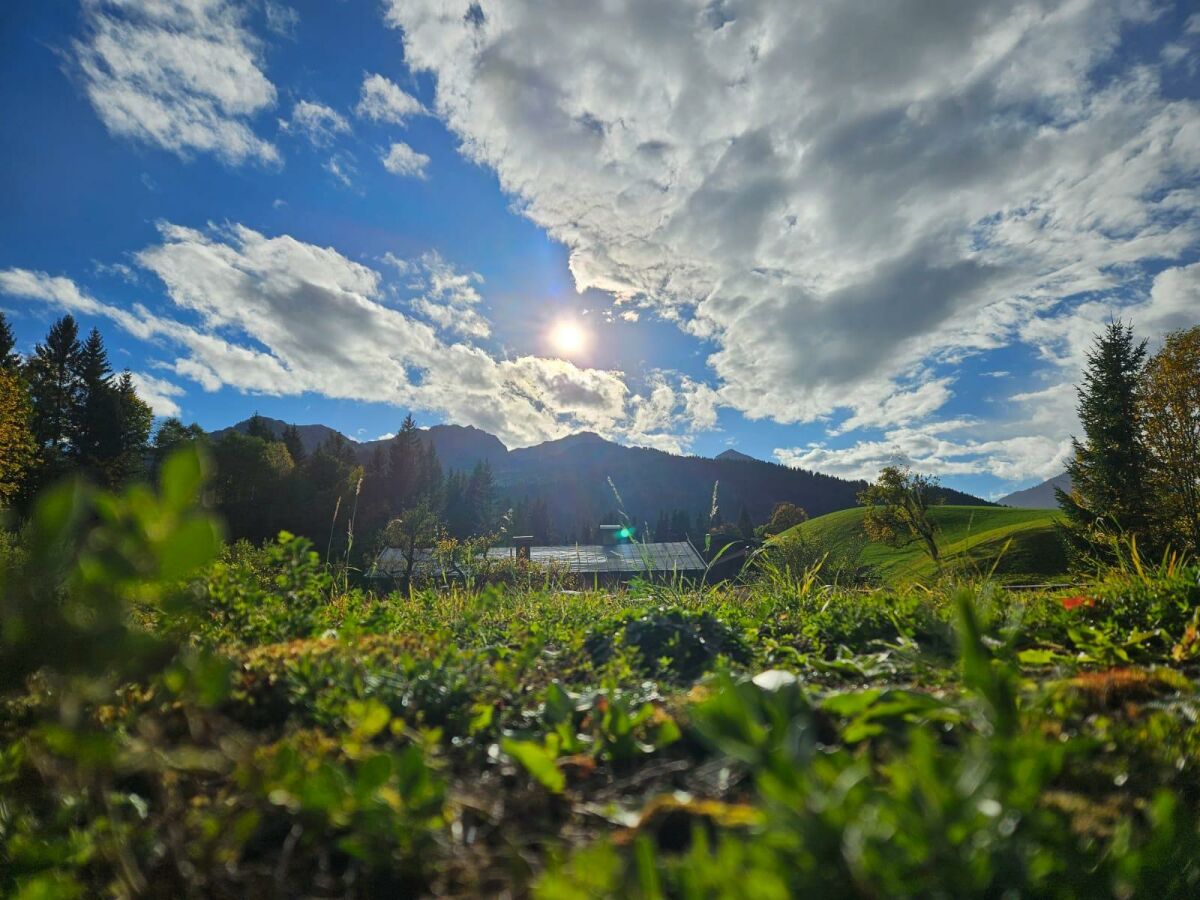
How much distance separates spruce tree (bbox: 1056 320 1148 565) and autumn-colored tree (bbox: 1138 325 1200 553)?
66 cm

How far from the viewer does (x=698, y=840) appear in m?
0.62

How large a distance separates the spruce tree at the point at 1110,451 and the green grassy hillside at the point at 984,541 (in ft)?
7.38

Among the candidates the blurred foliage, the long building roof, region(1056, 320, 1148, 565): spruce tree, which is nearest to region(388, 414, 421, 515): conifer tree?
the long building roof

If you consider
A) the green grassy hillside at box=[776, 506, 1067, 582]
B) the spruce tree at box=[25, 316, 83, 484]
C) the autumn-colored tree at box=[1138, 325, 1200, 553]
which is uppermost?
the spruce tree at box=[25, 316, 83, 484]

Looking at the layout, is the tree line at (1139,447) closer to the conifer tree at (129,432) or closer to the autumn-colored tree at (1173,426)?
the autumn-colored tree at (1173,426)

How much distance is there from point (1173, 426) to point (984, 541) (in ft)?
31.6

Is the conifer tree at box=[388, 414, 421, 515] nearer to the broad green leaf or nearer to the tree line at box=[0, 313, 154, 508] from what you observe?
the tree line at box=[0, 313, 154, 508]

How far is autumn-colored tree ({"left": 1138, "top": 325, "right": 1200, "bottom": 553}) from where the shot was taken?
78.8ft

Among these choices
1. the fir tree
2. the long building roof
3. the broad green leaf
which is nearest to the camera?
the broad green leaf

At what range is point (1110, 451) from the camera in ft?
91.6

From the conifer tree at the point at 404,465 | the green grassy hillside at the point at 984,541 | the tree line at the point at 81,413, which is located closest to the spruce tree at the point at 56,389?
the tree line at the point at 81,413

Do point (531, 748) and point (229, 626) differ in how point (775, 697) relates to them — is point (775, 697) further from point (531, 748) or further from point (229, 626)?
point (229, 626)

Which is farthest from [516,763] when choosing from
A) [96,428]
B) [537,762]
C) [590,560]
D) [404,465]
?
[404,465]

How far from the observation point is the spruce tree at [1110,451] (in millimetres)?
26469
